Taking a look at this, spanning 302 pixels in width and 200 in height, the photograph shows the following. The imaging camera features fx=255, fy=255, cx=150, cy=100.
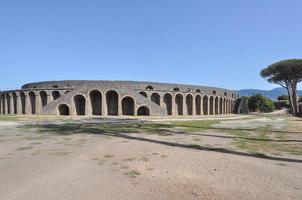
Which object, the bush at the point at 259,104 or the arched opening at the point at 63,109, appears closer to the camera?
the arched opening at the point at 63,109

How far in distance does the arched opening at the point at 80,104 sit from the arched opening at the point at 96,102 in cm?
140

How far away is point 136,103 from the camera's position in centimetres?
3844

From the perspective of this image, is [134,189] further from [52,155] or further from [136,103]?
[136,103]

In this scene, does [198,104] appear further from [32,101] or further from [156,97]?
[32,101]

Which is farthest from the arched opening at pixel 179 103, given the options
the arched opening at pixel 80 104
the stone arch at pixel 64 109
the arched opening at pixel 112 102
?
the stone arch at pixel 64 109

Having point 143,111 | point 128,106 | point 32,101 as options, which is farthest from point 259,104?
point 32,101

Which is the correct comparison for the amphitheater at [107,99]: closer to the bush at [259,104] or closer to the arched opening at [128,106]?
the arched opening at [128,106]

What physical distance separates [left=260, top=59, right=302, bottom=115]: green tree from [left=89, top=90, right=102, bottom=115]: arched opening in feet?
110

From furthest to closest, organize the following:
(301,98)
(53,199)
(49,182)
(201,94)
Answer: (301,98) → (201,94) → (49,182) → (53,199)

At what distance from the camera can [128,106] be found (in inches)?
1663

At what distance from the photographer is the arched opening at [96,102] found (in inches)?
1618

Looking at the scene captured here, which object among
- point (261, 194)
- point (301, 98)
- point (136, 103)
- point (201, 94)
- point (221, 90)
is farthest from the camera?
point (301, 98)

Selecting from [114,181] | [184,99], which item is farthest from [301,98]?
[114,181]

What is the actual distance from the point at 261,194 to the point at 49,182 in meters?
4.59
